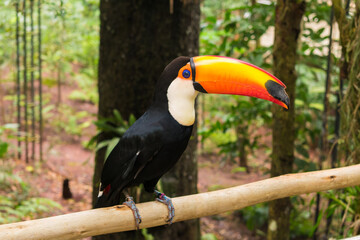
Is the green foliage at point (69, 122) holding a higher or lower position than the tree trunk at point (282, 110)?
lower

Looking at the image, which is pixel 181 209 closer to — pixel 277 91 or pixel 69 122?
pixel 277 91

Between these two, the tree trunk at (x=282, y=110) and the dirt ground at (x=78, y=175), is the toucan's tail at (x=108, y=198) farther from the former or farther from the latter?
the dirt ground at (x=78, y=175)

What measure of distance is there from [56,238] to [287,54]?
174cm

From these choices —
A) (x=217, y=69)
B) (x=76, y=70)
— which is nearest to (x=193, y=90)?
(x=217, y=69)

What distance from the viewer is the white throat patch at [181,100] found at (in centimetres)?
133

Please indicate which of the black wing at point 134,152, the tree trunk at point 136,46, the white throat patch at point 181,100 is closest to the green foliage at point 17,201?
the tree trunk at point 136,46

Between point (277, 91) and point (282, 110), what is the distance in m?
1.25

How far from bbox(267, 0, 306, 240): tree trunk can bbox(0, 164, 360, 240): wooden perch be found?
0.79 meters

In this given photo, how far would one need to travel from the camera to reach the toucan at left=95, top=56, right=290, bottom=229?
4.27 ft

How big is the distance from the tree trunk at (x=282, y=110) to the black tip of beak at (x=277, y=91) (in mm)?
1196

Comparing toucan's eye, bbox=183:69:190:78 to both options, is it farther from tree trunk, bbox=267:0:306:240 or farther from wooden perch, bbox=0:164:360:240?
tree trunk, bbox=267:0:306:240

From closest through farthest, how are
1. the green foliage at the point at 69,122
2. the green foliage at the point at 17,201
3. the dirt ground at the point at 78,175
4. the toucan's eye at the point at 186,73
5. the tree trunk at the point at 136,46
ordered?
the toucan's eye at the point at 186,73 → the tree trunk at the point at 136,46 → the green foliage at the point at 17,201 → the dirt ground at the point at 78,175 → the green foliage at the point at 69,122

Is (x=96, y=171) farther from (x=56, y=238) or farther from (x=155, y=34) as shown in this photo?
(x=56, y=238)

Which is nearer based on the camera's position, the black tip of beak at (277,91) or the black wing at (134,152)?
the black tip of beak at (277,91)
